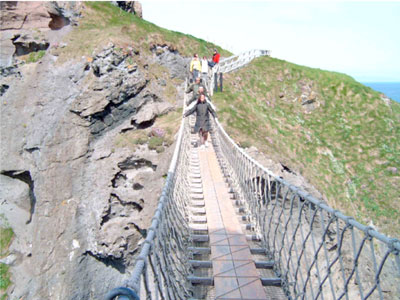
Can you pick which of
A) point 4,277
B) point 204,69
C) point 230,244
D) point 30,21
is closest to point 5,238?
point 4,277

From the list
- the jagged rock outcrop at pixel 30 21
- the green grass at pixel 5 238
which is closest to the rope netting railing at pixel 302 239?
the green grass at pixel 5 238

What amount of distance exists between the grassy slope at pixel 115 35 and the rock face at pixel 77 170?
2.84ft

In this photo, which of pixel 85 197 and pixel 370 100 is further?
pixel 370 100

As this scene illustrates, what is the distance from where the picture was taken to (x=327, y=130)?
64.7ft

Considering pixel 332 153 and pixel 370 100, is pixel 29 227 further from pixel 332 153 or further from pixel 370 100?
pixel 370 100

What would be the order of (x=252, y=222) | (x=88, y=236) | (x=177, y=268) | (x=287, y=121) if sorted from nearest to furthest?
(x=177, y=268), (x=252, y=222), (x=88, y=236), (x=287, y=121)

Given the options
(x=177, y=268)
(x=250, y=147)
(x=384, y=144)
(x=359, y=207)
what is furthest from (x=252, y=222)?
(x=384, y=144)

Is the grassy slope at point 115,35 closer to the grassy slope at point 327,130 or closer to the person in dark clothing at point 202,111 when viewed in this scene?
the grassy slope at point 327,130

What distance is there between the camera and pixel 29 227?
53.6 ft

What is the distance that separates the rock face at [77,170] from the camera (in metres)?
13.7

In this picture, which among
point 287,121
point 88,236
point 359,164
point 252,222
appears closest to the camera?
point 252,222

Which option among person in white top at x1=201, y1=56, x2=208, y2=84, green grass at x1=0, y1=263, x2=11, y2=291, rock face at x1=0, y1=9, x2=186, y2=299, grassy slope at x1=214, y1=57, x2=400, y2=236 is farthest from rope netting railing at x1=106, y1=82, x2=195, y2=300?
green grass at x1=0, y1=263, x2=11, y2=291

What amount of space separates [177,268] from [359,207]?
47.7 ft

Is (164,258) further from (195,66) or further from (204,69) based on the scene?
(204,69)
